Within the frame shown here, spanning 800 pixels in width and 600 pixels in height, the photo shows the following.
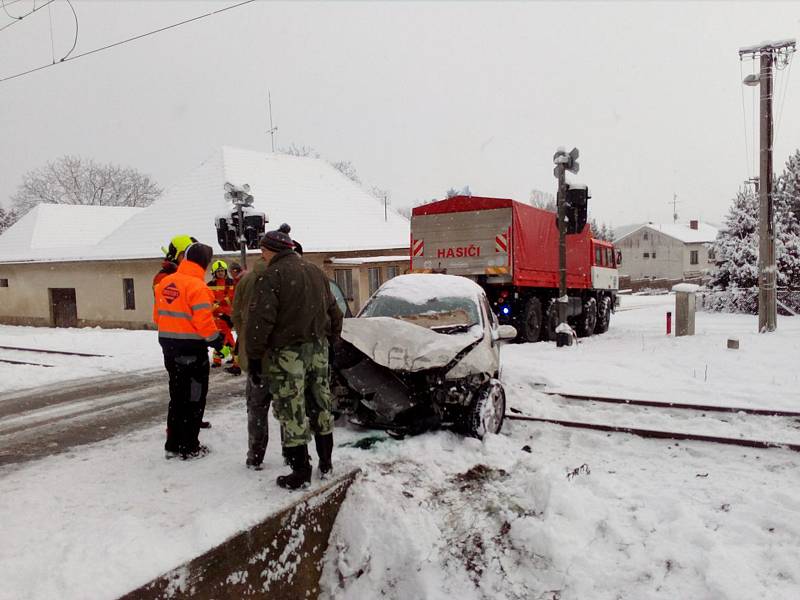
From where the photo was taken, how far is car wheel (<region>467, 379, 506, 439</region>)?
5569mm

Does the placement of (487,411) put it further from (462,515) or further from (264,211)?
Answer: (264,211)

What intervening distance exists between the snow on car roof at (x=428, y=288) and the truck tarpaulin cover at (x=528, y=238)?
22.1 feet

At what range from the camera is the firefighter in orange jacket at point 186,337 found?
4.60 meters

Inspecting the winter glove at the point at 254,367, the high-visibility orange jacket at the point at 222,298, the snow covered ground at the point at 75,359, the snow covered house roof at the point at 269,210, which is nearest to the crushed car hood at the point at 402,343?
the winter glove at the point at 254,367

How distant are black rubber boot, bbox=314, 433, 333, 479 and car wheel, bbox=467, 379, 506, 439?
168 cm

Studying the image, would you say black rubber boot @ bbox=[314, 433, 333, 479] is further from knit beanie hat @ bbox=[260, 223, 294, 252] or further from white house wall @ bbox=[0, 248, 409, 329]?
white house wall @ bbox=[0, 248, 409, 329]

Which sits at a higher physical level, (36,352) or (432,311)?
(432,311)

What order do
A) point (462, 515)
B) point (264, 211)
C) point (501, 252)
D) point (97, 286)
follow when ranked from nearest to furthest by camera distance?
point (462, 515), point (501, 252), point (264, 211), point (97, 286)

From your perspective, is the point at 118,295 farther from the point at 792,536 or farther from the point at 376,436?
the point at 792,536

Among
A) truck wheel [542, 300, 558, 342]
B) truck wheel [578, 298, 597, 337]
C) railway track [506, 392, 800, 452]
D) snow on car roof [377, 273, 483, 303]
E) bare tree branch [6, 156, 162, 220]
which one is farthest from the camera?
bare tree branch [6, 156, 162, 220]

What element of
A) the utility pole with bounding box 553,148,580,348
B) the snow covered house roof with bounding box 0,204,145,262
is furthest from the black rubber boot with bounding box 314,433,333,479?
the snow covered house roof with bounding box 0,204,145,262

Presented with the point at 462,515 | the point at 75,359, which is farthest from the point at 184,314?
the point at 75,359

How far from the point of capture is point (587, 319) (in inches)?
712

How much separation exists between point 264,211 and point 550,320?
39.1 ft
